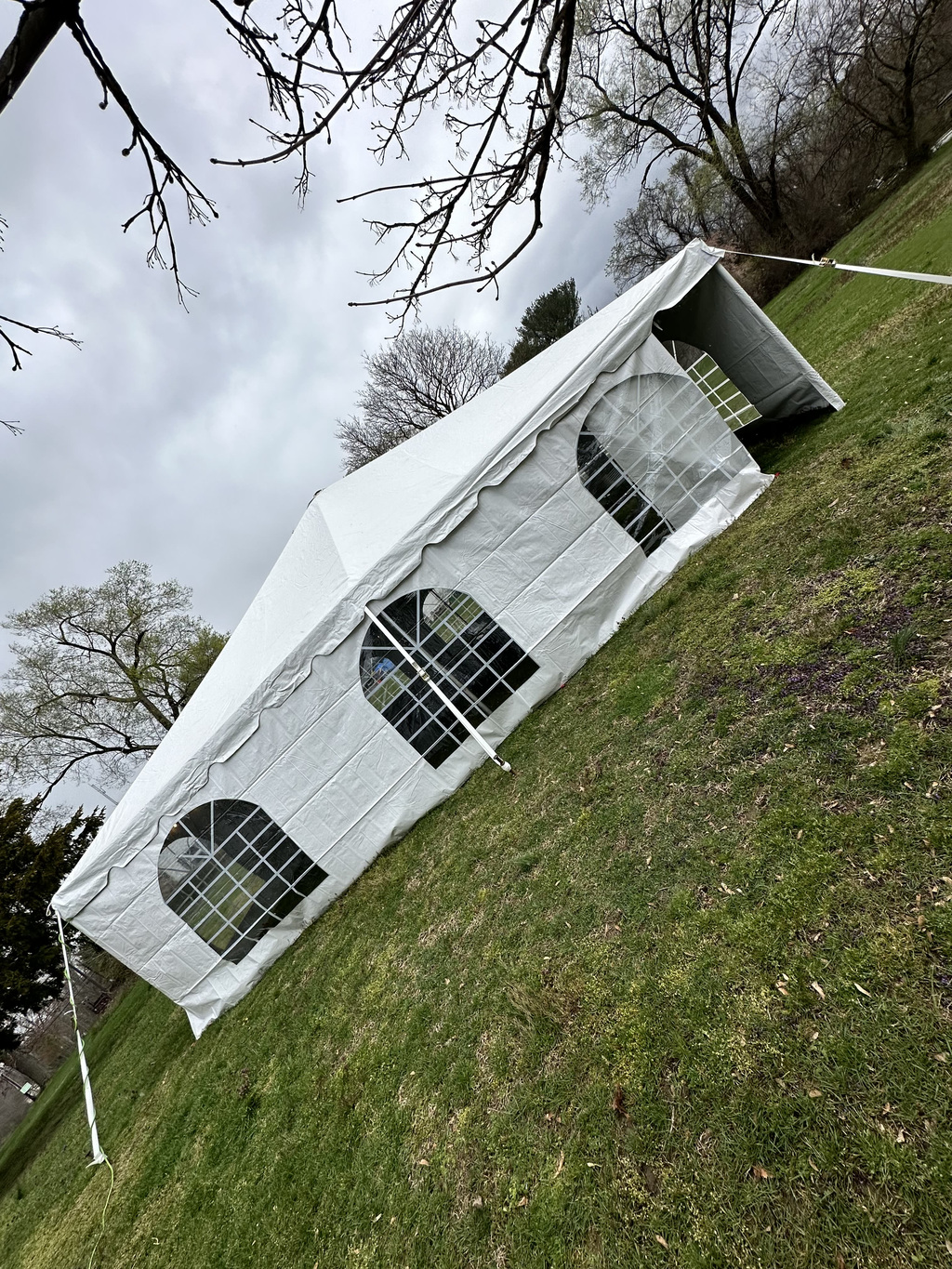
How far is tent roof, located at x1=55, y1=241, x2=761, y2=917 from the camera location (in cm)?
457

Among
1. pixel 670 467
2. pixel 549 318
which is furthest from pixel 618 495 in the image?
pixel 549 318

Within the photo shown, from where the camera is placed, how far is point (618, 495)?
5.16m

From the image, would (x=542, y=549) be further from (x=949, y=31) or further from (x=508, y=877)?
(x=949, y=31)

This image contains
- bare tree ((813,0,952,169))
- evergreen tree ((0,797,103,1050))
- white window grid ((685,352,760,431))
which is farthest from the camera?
→ bare tree ((813,0,952,169))

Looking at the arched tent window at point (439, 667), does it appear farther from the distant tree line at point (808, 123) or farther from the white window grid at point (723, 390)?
the distant tree line at point (808, 123)

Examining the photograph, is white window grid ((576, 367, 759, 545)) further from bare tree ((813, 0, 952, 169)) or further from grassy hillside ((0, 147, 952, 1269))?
bare tree ((813, 0, 952, 169))

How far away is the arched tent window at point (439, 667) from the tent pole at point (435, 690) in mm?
46

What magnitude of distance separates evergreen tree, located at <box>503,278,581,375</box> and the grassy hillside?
25596 millimetres

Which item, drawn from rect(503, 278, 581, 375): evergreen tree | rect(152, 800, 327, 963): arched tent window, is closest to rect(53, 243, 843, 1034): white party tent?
rect(152, 800, 327, 963): arched tent window

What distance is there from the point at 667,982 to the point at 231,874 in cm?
415

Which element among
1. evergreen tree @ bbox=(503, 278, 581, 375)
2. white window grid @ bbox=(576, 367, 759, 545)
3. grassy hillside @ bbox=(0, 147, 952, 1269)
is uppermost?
evergreen tree @ bbox=(503, 278, 581, 375)

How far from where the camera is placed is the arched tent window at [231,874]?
4715 mm

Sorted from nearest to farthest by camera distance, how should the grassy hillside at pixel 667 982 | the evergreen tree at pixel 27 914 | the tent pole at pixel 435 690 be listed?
the grassy hillside at pixel 667 982 < the tent pole at pixel 435 690 < the evergreen tree at pixel 27 914

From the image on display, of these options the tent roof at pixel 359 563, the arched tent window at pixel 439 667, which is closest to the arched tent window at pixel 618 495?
the tent roof at pixel 359 563
